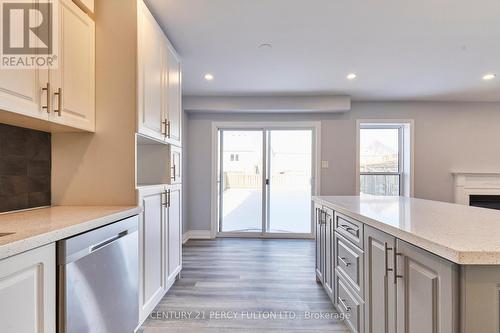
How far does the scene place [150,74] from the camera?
2.07 m

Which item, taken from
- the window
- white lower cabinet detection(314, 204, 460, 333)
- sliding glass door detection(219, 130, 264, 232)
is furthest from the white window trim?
white lower cabinet detection(314, 204, 460, 333)

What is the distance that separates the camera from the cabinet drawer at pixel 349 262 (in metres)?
1.67

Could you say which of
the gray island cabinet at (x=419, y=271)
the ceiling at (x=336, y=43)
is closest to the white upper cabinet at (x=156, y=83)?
the ceiling at (x=336, y=43)

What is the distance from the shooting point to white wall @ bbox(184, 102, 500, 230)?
15.1 ft

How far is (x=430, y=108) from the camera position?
15.2 ft

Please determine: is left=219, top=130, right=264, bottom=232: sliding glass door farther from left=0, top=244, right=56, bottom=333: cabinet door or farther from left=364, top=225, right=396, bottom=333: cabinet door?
left=0, top=244, right=56, bottom=333: cabinet door

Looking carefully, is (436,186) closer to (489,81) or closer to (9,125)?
(489,81)

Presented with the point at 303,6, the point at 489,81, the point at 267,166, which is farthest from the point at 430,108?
the point at 303,6

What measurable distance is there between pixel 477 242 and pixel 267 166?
3.92 meters

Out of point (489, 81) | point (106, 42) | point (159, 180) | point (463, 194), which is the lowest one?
point (463, 194)

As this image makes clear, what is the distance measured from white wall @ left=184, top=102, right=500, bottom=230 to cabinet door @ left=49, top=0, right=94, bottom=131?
280 centimetres

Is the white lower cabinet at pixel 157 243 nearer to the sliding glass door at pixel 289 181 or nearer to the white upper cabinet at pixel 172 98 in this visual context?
the white upper cabinet at pixel 172 98

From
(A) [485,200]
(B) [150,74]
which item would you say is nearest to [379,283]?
(B) [150,74]

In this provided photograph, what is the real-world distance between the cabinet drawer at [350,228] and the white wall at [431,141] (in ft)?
8.62
